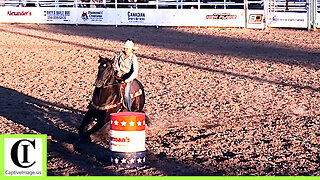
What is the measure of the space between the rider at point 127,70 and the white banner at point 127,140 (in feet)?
6.57

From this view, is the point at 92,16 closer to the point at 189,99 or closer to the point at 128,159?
the point at 189,99

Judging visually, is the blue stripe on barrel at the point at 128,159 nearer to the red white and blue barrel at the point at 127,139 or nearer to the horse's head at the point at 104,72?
the red white and blue barrel at the point at 127,139

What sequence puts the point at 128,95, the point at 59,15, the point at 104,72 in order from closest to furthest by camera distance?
1. the point at 104,72
2. the point at 128,95
3. the point at 59,15

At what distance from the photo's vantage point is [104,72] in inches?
→ 465

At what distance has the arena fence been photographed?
105 ft

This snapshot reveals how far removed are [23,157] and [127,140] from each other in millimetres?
1512

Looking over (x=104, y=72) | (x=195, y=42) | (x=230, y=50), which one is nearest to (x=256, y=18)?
(x=195, y=42)

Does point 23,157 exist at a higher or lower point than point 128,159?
higher

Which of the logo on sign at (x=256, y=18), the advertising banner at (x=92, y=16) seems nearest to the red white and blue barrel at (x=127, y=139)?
the logo on sign at (x=256, y=18)

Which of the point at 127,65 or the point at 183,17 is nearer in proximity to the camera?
the point at 127,65

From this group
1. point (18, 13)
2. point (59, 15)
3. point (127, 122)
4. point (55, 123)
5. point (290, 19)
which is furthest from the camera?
point (18, 13)

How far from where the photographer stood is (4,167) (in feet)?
31.7

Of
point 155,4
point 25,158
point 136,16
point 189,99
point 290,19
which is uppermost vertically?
point 155,4

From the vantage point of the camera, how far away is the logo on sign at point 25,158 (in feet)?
31.6
